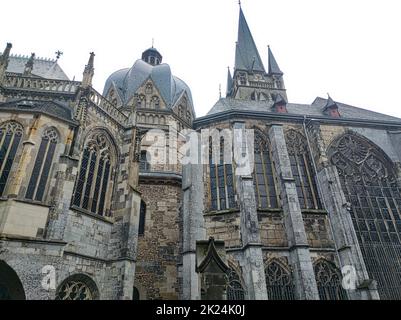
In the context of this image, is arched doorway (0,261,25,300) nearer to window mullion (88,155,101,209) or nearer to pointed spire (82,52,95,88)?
window mullion (88,155,101,209)

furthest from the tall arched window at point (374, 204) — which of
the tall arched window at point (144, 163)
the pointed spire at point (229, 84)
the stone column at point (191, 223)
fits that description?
the pointed spire at point (229, 84)

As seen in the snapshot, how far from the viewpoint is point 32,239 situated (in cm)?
852

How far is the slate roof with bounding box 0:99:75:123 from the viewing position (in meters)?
10.5

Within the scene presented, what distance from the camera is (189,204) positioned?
12.6 m

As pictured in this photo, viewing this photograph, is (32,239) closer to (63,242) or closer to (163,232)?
(63,242)

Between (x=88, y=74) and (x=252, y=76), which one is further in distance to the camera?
(x=252, y=76)

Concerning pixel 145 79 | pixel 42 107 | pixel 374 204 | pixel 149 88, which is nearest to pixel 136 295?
pixel 42 107

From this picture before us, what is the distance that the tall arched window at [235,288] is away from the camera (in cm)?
1082

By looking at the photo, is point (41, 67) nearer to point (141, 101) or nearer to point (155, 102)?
point (141, 101)

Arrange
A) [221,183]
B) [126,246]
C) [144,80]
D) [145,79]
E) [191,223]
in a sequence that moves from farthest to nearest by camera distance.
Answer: [145,79], [144,80], [221,183], [191,223], [126,246]

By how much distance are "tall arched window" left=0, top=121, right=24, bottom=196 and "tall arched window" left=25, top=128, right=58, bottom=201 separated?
31.5 inches

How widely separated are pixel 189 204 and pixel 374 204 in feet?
30.6

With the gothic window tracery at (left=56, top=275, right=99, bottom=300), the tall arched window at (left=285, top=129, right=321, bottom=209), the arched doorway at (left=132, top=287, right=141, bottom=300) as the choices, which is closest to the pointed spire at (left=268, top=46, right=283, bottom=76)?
the tall arched window at (left=285, top=129, right=321, bottom=209)

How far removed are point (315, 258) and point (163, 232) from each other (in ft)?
22.3
